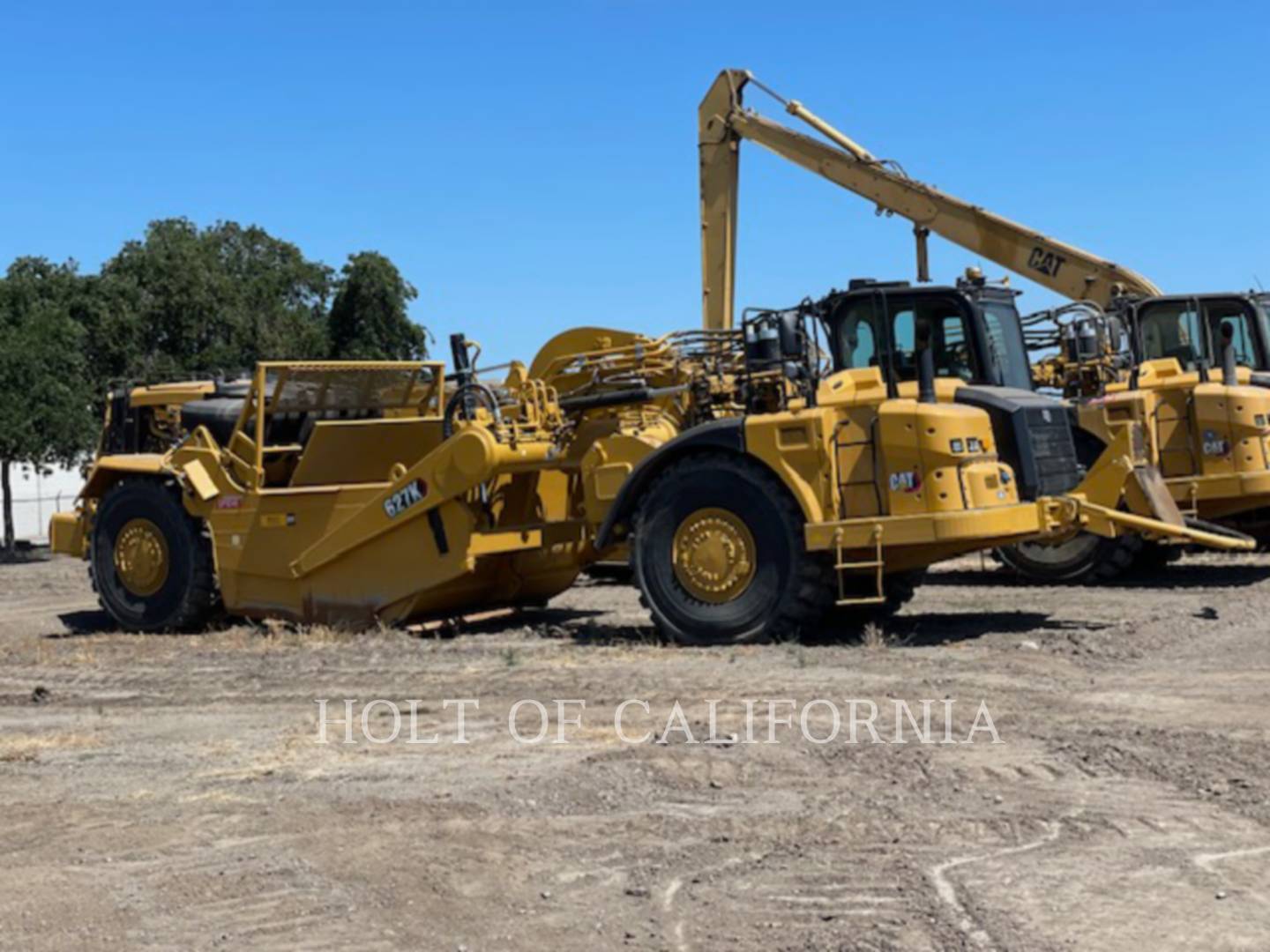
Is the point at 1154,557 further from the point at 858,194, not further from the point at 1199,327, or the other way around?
the point at 858,194

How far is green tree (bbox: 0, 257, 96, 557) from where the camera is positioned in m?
26.1

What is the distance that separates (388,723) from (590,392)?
4.57 m

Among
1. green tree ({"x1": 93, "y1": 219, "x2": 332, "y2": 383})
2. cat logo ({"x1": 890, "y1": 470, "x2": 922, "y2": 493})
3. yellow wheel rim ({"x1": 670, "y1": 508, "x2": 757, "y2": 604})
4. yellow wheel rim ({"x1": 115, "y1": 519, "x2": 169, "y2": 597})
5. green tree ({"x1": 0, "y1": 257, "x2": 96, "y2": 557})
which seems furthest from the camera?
green tree ({"x1": 93, "y1": 219, "x2": 332, "y2": 383})

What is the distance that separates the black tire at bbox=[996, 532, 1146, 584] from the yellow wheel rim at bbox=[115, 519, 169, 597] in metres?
7.70

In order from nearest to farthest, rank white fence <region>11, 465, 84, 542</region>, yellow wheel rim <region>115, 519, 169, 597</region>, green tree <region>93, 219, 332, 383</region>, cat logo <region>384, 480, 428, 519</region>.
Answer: cat logo <region>384, 480, 428, 519</region> < yellow wheel rim <region>115, 519, 169, 597</region> < green tree <region>93, 219, 332, 383</region> < white fence <region>11, 465, 84, 542</region>

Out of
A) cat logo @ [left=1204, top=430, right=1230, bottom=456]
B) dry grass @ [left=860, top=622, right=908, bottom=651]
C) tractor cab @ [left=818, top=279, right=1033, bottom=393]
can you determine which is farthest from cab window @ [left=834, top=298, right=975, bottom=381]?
cat logo @ [left=1204, top=430, right=1230, bottom=456]

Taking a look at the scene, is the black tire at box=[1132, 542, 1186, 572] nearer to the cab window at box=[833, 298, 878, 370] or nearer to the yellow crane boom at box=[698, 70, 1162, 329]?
the yellow crane boom at box=[698, 70, 1162, 329]

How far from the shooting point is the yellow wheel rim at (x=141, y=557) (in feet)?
43.5

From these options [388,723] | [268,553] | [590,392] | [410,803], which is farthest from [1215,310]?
[410,803]

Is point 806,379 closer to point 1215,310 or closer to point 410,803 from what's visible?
point 410,803

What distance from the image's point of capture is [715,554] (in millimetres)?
10984

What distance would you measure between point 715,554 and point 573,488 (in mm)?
2165

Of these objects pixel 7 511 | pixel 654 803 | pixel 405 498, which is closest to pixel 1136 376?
pixel 405 498

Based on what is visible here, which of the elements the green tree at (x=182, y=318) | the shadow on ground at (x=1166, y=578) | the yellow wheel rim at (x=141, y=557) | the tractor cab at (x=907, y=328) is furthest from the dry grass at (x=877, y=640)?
the green tree at (x=182, y=318)
